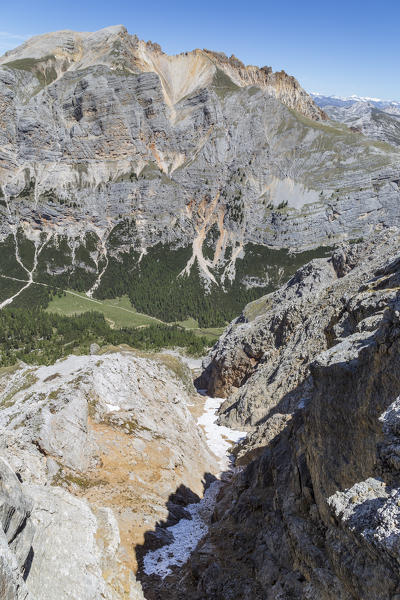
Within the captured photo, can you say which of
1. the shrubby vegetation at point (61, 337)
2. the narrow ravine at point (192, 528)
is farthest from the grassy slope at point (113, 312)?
the narrow ravine at point (192, 528)

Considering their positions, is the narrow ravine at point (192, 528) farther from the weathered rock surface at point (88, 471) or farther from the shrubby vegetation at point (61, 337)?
the shrubby vegetation at point (61, 337)

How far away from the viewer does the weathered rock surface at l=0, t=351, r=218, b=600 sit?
17312 millimetres

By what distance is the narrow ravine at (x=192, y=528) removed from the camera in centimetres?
2450

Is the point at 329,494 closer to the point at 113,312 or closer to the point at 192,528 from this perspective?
the point at 192,528

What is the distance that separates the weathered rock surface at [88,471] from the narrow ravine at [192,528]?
3.57 feet

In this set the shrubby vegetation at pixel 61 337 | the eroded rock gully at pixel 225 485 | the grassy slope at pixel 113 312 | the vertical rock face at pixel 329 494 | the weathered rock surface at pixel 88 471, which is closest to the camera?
the vertical rock face at pixel 329 494

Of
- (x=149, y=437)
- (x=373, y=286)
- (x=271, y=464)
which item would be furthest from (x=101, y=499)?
(x=373, y=286)

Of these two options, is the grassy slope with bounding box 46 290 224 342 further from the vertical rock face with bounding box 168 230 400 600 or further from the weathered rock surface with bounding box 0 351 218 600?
the vertical rock face with bounding box 168 230 400 600

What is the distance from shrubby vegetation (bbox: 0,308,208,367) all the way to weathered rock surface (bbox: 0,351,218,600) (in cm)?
6375

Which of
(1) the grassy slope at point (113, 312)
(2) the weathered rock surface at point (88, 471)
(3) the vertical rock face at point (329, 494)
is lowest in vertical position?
(1) the grassy slope at point (113, 312)

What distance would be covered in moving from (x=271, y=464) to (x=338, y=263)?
59879 mm

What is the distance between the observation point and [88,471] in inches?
1183

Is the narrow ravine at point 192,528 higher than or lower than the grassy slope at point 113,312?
higher

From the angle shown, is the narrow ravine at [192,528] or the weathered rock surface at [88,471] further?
the narrow ravine at [192,528]
